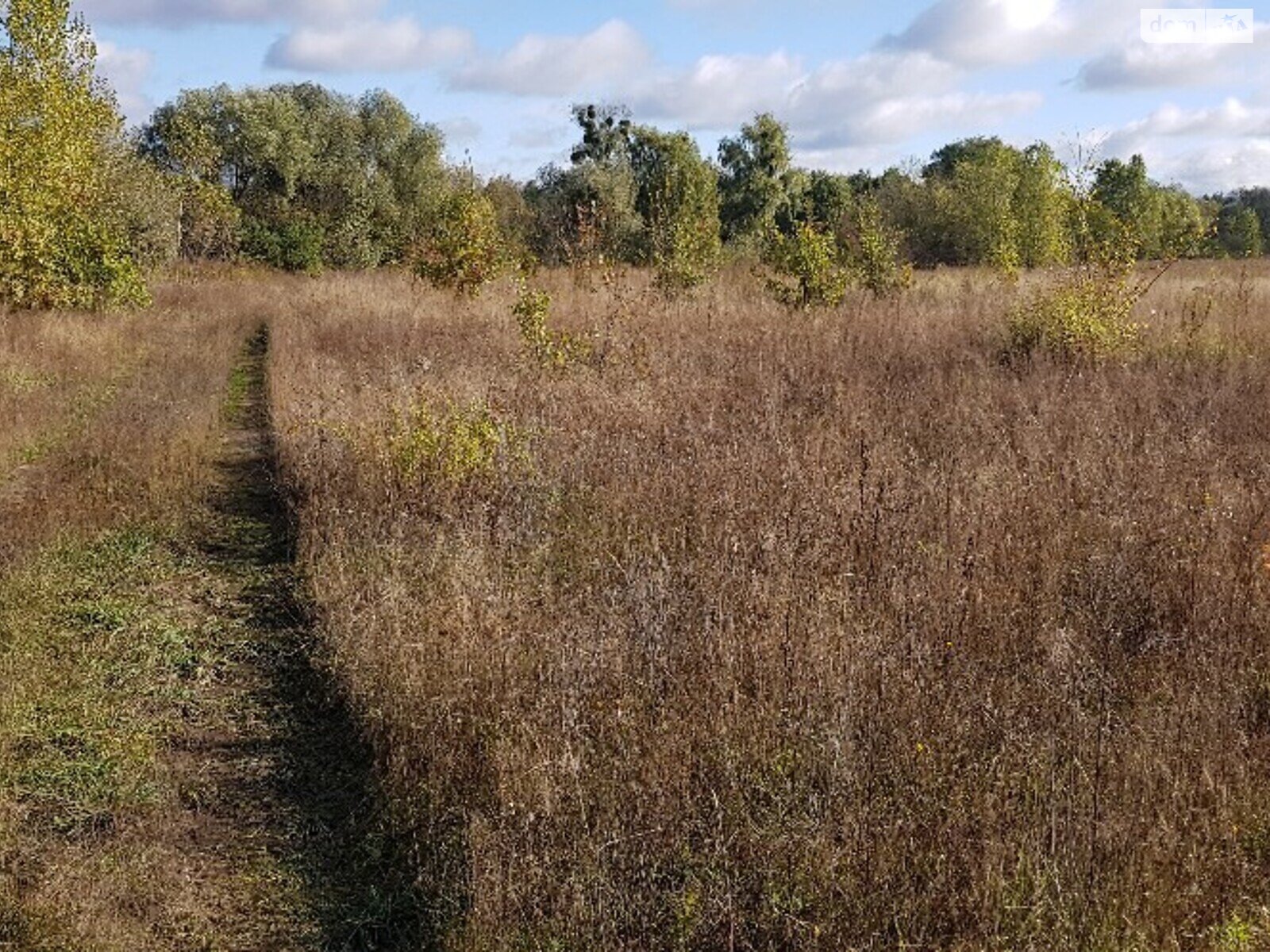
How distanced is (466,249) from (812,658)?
16.0m

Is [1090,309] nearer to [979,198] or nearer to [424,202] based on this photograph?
[979,198]

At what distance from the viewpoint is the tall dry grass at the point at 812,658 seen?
3154 millimetres

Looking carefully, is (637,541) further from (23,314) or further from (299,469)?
(23,314)

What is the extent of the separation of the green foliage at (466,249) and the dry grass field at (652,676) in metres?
9.86

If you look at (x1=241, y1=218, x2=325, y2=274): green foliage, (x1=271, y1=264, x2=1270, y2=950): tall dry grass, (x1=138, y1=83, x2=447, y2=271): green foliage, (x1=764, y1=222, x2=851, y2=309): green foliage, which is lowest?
(x1=271, y1=264, x2=1270, y2=950): tall dry grass

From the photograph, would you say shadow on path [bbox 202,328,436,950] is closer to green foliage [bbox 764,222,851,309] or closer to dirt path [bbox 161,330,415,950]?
dirt path [bbox 161,330,415,950]

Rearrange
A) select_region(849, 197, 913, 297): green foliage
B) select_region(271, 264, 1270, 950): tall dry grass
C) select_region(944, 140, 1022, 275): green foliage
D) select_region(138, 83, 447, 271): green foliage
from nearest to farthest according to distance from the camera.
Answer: select_region(271, 264, 1270, 950): tall dry grass < select_region(849, 197, 913, 297): green foliage < select_region(944, 140, 1022, 275): green foliage < select_region(138, 83, 447, 271): green foliage

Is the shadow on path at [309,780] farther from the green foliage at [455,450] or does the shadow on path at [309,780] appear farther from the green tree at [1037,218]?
the green tree at [1037,218]

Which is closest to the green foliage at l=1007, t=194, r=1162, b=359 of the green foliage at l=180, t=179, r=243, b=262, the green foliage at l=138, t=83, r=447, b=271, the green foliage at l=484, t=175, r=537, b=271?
the green foliage at l=484, t=175, r=537, b=271

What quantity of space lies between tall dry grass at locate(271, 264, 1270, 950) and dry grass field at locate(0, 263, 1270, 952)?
2cm

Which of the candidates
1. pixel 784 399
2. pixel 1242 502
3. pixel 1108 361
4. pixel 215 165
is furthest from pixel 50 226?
pixel 215 165

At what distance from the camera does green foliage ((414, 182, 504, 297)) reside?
19.1m

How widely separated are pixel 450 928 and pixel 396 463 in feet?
15.5

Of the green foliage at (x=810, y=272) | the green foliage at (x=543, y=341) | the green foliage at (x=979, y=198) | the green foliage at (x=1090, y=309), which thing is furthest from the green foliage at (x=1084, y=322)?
the green foliage at (x=979, y=198)
